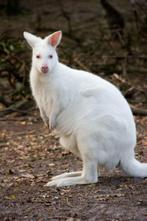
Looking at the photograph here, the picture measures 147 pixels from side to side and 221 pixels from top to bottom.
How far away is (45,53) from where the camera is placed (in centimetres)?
501

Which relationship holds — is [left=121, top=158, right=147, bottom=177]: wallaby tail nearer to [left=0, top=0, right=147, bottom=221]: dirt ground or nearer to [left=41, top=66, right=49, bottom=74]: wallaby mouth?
[left=0, top=0, right=147, bottom=221]: dirt ground

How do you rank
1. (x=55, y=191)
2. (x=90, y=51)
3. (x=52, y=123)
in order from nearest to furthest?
(x=55, y=191) → (x=52, y=123) → (x=90, y=51)

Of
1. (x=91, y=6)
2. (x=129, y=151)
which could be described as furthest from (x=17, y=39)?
(x=91, y=6)

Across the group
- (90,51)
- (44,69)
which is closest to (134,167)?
(44,69)

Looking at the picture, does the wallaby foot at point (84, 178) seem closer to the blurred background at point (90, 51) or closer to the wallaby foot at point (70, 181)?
the wallaby foot at point (70, 181)

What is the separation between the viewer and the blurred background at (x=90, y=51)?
8453 mm

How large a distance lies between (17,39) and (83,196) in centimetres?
422

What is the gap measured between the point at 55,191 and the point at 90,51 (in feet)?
17.9

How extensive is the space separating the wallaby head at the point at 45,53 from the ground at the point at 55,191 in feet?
2.92

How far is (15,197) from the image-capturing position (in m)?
4.70

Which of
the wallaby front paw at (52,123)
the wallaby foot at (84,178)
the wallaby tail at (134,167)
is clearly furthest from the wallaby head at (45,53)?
the wallaby tail at (134,167)

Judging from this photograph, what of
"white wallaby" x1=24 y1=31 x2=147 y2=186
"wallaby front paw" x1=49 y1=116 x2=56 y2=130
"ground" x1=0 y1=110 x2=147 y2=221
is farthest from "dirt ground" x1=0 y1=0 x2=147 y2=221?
"wallaby front paw" x1=49 y1=116 x2=56 y2=130

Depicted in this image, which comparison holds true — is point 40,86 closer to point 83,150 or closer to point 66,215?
point 83,150

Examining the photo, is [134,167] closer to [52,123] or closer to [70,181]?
[70,181]
